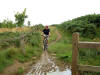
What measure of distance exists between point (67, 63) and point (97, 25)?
542 inches

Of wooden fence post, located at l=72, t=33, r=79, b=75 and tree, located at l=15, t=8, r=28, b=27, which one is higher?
tree, located at l=15, t=8, r=28, b=27

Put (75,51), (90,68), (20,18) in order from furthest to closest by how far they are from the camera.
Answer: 1. (20,18)
2. (75,51)
3. (90,68)

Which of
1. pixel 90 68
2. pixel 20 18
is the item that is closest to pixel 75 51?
pixel 90 68

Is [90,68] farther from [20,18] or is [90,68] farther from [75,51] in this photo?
Answer: [20,18]

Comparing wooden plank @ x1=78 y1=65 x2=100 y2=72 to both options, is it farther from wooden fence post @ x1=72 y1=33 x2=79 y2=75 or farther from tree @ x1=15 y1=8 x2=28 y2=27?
tree @ x1=15 y1=8 x2=28 y2=27

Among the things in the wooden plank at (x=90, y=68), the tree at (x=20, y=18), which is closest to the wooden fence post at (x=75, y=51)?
the wooden plank at (x=90, y=68)

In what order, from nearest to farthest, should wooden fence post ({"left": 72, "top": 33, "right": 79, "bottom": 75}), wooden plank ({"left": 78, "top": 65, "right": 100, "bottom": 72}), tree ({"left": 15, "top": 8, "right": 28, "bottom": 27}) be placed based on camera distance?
wooden plank ({"left": 78, "top": 65, "right": 100, "bottom": 72}), wooden fence post ({"left": 72, "top": 33, "right": 79, "bottom": 75}), tree ({"left": 15, "top": 8, "right": 28, "bottom": 27})

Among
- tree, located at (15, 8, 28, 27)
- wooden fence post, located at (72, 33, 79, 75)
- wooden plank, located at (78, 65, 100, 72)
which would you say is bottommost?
wooden plank, located at (78, 65, 100, 72)

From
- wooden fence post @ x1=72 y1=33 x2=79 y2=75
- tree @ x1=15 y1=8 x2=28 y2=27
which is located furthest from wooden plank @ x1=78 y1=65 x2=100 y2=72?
tree @ x1=15 y1=8 x2=28 y2=27

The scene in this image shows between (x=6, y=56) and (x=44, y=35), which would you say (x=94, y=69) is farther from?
(x=44, y=35)

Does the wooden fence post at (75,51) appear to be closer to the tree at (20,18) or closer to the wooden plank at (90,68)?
the wooden plank at (90,68)

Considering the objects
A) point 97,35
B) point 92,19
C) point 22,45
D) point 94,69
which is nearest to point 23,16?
point 92,19

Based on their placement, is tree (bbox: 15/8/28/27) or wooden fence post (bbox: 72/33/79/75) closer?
wooden fence post (bbox: 72/33/79/75)

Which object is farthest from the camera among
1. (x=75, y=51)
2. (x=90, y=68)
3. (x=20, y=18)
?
(x=20, y=18)
